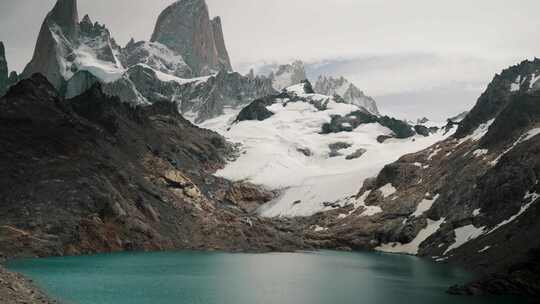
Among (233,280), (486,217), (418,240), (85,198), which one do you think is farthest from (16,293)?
(418,240)

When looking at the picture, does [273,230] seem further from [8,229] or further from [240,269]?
[8,229]

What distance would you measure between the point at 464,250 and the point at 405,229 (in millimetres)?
49069

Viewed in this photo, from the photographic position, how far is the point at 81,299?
68.4 m

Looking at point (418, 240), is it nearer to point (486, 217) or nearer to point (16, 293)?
point (486, 217)

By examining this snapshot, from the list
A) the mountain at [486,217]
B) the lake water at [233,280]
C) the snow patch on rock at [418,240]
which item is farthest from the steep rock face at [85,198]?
the mountain at [486,217]

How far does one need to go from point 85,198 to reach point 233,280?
2373 inches

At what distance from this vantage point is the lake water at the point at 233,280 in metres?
76.1

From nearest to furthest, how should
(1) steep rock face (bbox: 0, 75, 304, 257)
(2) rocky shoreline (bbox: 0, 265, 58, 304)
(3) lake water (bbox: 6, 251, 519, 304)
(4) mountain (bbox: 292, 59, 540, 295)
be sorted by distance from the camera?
(2) rocky shoreline (bbox: 0, 265, 58, 304)
(3) lake water (bbox: 6, 251, 519, 304)
(4) mountain (bbox: 292, 59, 540, 295)
(1) steep rock face (bbox: 0, 75, 304, 257)

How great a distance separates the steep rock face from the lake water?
10.5 meters

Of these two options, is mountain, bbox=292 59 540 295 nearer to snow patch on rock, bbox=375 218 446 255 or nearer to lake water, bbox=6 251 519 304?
snow patch on rock, bbox=375 218 446 255

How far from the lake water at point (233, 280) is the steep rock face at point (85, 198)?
10530 millimetres

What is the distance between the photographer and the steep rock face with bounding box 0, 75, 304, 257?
130m

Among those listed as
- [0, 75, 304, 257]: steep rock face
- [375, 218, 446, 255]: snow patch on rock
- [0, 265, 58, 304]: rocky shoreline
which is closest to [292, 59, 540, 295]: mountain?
[375, 218, 446, 255]: snow patch on rock

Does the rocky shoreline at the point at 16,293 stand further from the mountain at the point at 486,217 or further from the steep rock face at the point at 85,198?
the steep rock face at the point at 85,198
